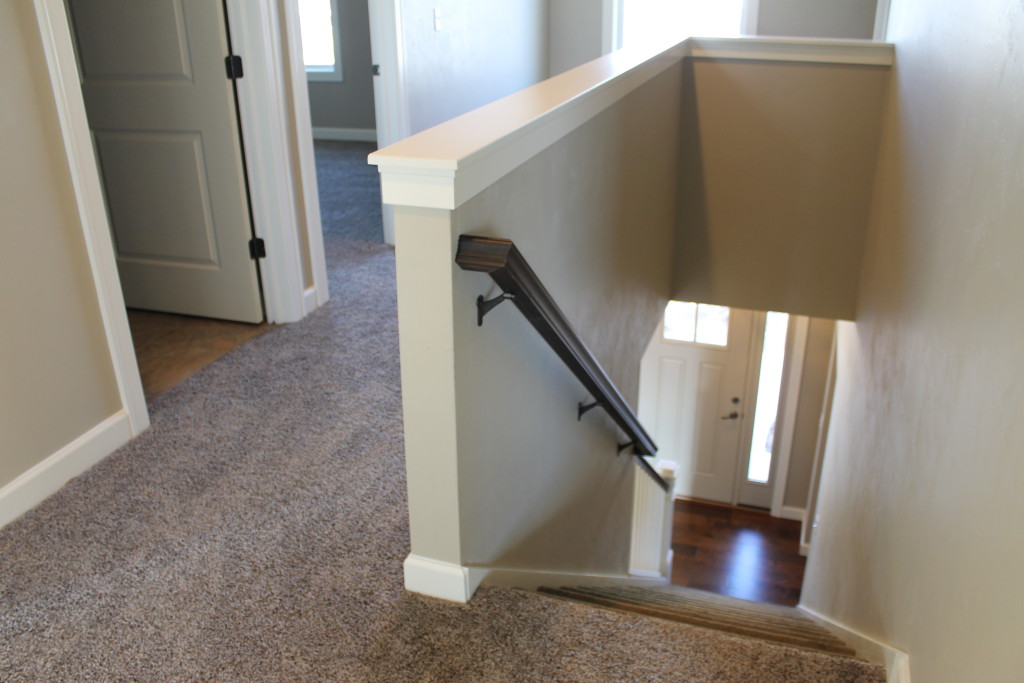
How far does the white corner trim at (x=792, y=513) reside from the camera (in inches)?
261

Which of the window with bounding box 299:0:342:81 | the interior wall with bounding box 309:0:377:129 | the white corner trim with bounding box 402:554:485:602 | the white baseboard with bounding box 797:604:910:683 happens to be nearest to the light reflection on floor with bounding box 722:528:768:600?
the white baseboard with bounding box 797:604:910:683

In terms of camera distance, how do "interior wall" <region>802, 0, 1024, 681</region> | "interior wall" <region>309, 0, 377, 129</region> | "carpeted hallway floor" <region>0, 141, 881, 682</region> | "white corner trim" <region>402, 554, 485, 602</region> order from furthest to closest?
"interior wall" <region>309, 0, 377, 129</region> → "white corner trim" <region>402, 554, 485, 602</region> → "carpeted hallway floor" <region>0, 141, 881, 682</region> → "interior wall" <region>802, 0, 1024, 681</region>

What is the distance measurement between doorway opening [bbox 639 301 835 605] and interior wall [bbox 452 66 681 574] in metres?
2.60

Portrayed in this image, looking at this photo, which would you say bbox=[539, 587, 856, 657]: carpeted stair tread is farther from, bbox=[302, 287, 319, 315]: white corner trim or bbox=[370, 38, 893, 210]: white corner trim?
bbox=[302, 287, 319, 315]: white corner trim

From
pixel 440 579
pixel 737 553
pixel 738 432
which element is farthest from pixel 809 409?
pixel 440 579

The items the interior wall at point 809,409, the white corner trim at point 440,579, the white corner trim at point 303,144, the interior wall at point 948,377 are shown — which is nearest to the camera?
the interior wall at point 948,377

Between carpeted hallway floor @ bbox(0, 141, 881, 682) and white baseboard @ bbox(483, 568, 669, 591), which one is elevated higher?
carpeted hallway floor @ bbox(0, 141, 881, 682)

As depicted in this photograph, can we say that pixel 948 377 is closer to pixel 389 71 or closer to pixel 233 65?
pixel 233 65

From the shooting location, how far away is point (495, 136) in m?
1.54

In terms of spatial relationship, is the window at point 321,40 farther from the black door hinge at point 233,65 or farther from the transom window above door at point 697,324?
the black door hinge at point 233,65

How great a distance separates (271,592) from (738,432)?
547 cm

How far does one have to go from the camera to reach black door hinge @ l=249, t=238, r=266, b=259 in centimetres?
318

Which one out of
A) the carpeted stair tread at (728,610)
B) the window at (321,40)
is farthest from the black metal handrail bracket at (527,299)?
the window at (321,40)

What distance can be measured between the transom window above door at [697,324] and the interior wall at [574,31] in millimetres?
2121
